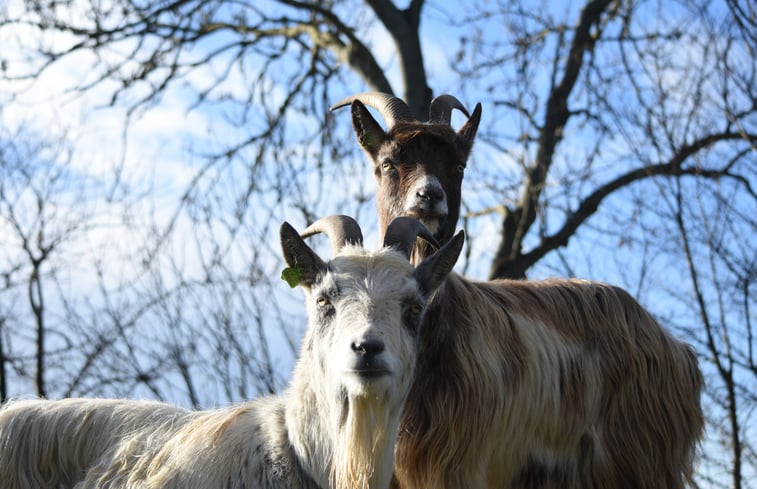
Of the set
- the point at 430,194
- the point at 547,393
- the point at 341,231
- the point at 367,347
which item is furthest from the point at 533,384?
the point at 367,347

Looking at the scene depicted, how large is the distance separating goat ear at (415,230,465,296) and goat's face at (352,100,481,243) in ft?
2.63

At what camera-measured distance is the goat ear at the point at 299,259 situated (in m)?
4.91

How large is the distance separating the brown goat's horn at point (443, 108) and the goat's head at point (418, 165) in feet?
1.29

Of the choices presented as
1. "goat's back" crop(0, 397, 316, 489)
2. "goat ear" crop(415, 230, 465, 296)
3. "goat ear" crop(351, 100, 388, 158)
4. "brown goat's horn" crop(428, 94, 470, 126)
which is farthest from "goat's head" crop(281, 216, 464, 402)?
"brown goat's horn" crop(428, 94, 470, 126)

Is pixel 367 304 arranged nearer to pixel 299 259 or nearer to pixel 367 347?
pixel 367 347

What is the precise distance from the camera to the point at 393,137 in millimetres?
6387

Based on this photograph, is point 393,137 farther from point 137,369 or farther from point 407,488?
point 137,369

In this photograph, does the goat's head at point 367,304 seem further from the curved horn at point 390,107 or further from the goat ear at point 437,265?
the curved horn at point 390,107

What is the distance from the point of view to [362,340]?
4320 millimetres

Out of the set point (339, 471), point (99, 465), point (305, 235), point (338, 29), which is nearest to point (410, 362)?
point (339, 471)

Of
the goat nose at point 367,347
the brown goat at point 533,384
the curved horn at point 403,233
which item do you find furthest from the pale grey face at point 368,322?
the brown goat at point 533,384

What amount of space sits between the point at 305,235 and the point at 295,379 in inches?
42.4

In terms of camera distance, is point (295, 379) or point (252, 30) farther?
point (252, 30)

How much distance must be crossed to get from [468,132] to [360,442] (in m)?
2.76
